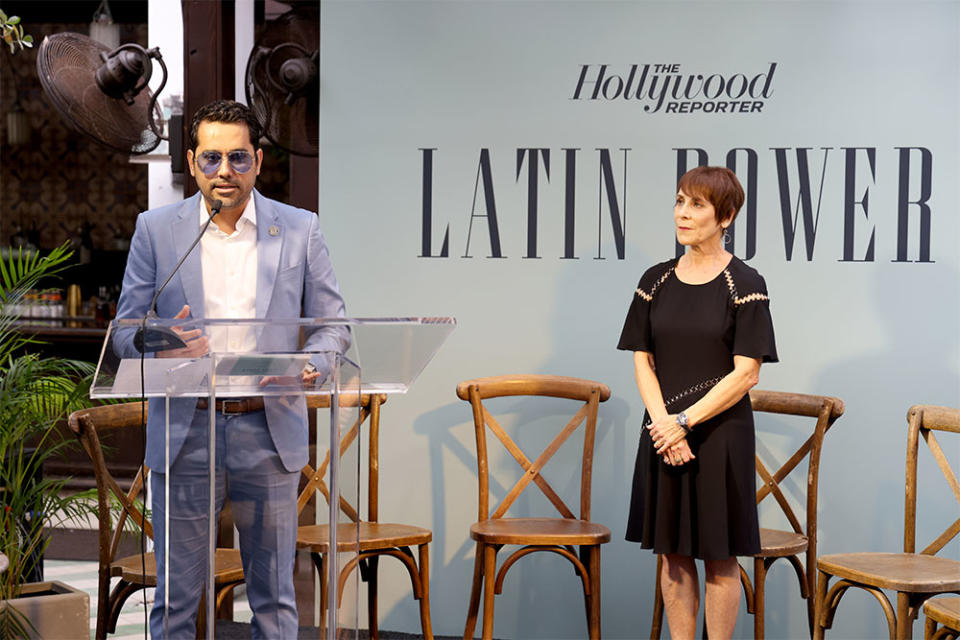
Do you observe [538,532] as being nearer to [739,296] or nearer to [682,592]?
[682,592]

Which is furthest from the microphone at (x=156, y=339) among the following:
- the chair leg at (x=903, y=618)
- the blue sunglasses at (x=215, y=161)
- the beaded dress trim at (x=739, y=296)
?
the chair leg at (x=903, y=618)

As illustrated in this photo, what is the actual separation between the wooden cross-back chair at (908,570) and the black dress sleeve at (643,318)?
34.5 inches

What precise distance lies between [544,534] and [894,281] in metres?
1.66

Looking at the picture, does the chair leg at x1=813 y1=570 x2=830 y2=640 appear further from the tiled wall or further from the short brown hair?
the tiled wall

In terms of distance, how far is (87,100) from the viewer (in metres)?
4.38

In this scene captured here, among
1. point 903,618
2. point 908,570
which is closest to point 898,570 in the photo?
point 908,570

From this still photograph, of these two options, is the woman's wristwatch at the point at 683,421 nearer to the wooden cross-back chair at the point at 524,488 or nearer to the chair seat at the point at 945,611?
the wooden cross-back chair at the point at 524,488

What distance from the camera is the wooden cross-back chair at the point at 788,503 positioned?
354cm

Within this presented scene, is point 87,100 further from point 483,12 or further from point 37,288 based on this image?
point 37,288

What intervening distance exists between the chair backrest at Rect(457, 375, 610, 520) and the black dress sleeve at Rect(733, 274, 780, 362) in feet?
2.77

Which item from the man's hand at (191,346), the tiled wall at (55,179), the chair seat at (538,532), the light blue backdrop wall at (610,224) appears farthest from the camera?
the tiled wall at (55,179)

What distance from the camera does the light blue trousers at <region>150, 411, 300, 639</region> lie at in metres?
1.88

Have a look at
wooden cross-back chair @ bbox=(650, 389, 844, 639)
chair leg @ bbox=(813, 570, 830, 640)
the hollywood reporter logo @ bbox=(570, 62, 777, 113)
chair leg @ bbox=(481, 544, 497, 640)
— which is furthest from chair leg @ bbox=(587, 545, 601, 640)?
the hollywood reporter logo @ bbox=(570, 62, 777, 113)

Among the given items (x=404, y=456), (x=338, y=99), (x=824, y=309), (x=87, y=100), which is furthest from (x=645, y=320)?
(x=87, y=100)
